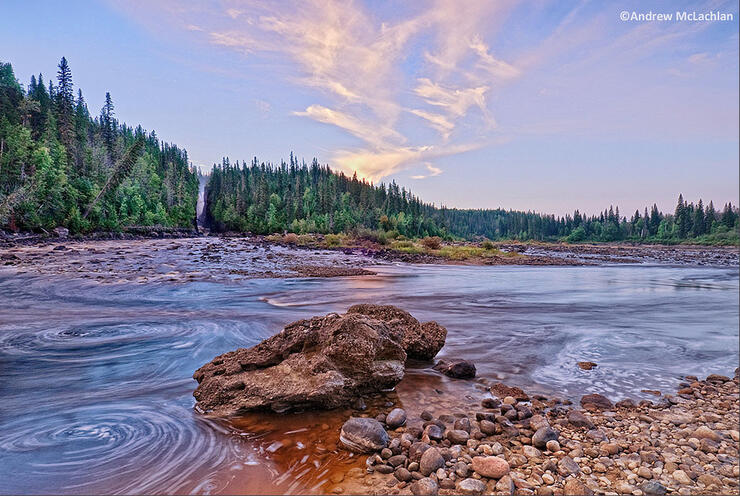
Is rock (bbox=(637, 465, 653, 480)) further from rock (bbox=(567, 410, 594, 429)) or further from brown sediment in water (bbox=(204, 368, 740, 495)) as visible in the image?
rock (bbox=(567, 410, 594, 429))

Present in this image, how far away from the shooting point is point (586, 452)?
347cm

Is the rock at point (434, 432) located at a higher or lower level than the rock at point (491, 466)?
lower

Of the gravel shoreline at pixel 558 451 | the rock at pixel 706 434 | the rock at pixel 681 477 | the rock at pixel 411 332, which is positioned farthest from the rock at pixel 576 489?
the rock at pixel 411 332

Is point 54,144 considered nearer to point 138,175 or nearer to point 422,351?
point 138,175

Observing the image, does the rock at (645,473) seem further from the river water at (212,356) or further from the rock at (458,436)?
the river water at (212,356)

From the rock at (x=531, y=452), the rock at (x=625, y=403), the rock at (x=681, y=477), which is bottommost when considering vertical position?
the rock at (x=625, y=403)

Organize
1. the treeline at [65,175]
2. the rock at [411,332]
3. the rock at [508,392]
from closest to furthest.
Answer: the rock at [508,392], the rock at [411,332], the treeline at [65,175]

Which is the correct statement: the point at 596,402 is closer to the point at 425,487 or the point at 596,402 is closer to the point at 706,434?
the point at 706,434

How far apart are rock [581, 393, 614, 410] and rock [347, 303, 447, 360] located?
246 centimetres

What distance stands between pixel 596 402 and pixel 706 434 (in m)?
1.16

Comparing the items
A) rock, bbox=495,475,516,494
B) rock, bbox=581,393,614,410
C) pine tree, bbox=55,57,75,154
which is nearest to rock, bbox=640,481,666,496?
rock, bbox=495,475,516,494

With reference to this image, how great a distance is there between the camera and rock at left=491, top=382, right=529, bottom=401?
16.3 feet

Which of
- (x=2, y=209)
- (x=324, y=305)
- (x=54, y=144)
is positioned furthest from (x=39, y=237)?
(x=324, y=305)

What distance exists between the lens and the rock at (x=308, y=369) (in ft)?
14.7
